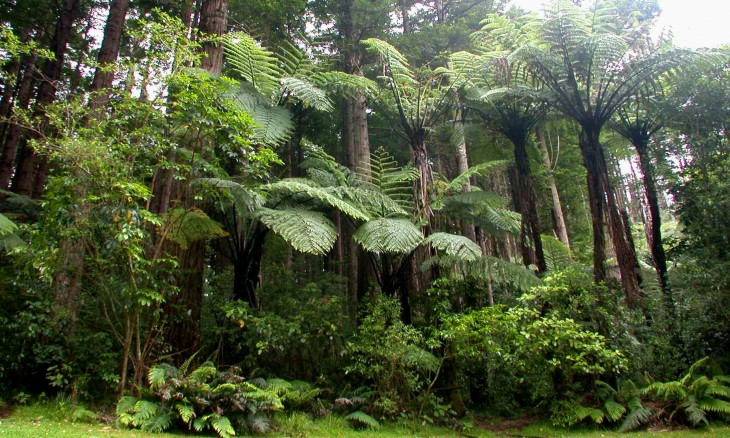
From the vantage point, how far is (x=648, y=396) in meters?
5.43

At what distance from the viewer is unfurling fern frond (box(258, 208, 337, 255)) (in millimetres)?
5016

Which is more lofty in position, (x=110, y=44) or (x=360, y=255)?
(x=110, y=44)

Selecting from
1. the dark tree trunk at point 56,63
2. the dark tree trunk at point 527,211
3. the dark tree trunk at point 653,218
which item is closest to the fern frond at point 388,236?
the dark tree trunk at point 527,211

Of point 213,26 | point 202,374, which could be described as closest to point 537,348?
point 202,374

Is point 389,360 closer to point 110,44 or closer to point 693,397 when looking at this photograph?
Result: point 693,397

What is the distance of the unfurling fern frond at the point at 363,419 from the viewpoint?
5.03 m

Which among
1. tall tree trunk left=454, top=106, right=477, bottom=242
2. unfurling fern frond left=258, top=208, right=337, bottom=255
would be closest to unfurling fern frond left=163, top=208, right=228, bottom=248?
unfurling fern frond left=258, top=208, right=337, bottom=255

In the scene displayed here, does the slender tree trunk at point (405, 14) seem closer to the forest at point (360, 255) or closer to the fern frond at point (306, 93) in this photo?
the forest at point (360, 255)

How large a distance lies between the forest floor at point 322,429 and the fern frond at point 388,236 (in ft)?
6.75

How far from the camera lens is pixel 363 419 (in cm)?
503

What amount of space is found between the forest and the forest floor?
0.09 meters

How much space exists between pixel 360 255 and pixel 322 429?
120 inches

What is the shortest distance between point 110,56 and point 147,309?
164 inches

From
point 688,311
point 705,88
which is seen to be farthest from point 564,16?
point 688,311
